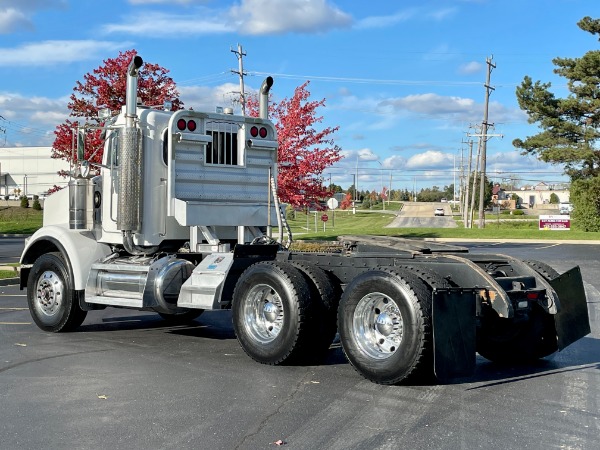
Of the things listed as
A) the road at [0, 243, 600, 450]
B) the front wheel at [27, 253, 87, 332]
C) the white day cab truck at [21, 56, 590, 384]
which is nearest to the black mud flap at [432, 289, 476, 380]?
the white day cab truck at [21, 56, 590, 384]

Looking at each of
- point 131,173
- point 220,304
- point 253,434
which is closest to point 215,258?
point 220,304

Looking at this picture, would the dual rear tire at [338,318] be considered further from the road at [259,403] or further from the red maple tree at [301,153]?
the red maple tree at [301,153]

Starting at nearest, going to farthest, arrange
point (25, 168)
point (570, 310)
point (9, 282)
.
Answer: point (570, 310), point (9, 282), point (25, 168)

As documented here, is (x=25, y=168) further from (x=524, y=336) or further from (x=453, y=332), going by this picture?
(x=453, y=332)

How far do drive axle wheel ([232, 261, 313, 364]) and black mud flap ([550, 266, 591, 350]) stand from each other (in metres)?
2.50

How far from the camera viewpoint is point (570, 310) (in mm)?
7465

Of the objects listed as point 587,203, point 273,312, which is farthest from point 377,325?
point 587,203

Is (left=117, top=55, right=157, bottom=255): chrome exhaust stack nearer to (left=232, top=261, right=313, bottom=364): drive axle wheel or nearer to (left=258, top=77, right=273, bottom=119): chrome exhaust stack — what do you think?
(left=258, top=77, right=273, bottom=119): chrome exhaust stack

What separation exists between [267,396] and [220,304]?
2.10 metres

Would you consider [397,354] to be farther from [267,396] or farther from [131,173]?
[131,173]

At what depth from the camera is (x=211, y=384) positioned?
7.02 meters

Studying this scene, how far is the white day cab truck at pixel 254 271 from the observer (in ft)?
22.0

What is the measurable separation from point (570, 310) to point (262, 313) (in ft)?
10.6

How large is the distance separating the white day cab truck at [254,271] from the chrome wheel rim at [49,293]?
0.06 feet
